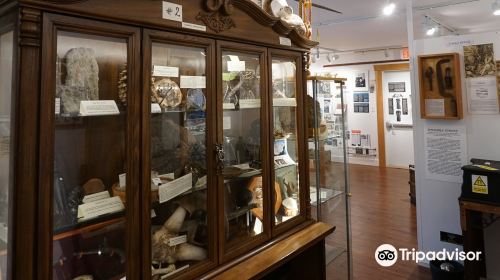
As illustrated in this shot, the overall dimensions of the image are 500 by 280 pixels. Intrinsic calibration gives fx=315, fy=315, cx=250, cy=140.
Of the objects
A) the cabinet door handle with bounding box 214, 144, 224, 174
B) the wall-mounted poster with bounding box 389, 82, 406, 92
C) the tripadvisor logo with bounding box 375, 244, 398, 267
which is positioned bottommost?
the tripadvisor logo with bounding box 375, 244, 398, 267

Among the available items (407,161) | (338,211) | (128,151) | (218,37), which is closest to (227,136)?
(218,37)

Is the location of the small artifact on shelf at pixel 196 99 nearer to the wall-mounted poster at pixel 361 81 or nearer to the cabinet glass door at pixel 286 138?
the cabinet glass door at pixel 286 138

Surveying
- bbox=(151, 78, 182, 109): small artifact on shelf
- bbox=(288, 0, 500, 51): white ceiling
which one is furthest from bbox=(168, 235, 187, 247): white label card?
bbox=(288, 0, 500, 51): white ceiling

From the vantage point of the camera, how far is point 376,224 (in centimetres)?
416

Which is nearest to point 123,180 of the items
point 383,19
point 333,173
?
point 333,173

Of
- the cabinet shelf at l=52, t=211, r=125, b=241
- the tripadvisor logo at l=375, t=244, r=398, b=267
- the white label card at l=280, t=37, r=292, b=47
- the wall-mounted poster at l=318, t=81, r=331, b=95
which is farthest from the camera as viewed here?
the tripadvisor logo at l=375, t=244, r=398, b=267

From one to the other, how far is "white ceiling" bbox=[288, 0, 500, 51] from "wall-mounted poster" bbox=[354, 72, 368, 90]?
56.8 inches

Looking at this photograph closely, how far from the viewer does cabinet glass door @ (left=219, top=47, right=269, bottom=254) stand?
4.90 ft

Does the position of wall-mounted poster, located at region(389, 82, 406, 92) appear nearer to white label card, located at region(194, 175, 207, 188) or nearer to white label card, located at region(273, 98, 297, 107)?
white label card, located at region(273, 98, 297, 107)

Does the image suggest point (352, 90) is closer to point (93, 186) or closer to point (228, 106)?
point (228, 106)

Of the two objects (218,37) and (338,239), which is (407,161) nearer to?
(338,239)

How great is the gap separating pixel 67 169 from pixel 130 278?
423 mm

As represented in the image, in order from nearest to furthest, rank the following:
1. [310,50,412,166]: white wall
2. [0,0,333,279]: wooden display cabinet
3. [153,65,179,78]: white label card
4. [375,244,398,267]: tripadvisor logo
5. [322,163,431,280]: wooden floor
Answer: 1. [0,0,333,279]: wooden display cabinet
2. [153,65,179,78]: white label card
3. [322,163,431,280]: wooden floor
4. [375,244,398,267]: tripadvisor logo
5. [310,50,412,166]: white wall

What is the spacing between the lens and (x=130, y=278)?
1062 millimetres
